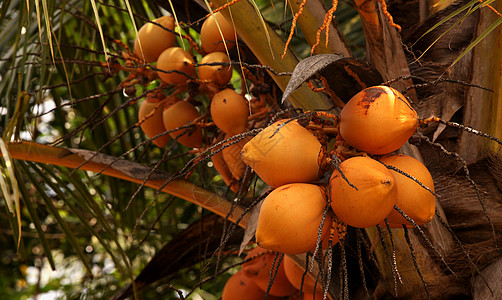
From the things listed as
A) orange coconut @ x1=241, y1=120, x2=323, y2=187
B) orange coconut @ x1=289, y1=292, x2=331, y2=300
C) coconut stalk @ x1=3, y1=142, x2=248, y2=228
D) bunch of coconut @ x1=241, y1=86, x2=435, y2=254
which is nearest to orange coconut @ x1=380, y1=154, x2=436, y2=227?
bunch of coconut @ x1=241, y1=86, x2=435, y2=254

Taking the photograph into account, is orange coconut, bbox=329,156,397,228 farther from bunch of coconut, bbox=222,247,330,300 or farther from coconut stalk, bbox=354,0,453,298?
bunch of coconut, bbox=222,247,330,300

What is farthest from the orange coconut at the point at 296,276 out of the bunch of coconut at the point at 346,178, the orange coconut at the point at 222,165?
the bunch of coconut at the point at 346,178

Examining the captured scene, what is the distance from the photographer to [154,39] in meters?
1.20

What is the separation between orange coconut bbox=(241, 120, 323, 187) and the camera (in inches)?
29.0

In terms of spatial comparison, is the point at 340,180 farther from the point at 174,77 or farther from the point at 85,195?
the point at 85,195

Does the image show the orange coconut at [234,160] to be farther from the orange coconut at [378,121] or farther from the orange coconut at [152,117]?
the orange coconut at [378,121]

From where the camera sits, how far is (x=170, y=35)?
121cm

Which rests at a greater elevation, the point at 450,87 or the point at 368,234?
the point at 450,87

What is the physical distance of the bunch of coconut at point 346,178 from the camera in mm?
685

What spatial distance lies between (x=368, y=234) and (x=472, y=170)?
0.68 feet

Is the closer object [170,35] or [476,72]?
[476,72]

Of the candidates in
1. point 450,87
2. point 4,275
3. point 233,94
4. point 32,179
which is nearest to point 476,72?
point 450,87

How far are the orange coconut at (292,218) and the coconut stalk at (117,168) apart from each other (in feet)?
A: 1.35

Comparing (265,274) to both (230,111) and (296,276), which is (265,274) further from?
(230,111)
